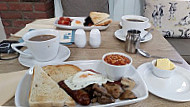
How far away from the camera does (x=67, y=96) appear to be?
0.64 meters

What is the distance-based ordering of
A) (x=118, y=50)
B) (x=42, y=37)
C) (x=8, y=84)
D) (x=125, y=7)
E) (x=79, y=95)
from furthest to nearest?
(x=125, y=7) < (x=118, y=50) < (x=42, y=37) < (x=8, y=84) < (x=79, y=95)

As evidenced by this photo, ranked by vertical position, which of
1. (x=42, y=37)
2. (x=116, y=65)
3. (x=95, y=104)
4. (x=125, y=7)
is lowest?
(x=95, y=104)

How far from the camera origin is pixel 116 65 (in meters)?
0.77

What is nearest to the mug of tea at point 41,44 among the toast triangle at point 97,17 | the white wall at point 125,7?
the toast triangle at point 97,17

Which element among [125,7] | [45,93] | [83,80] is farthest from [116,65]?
[125,7]

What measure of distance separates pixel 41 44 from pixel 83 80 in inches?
13.4

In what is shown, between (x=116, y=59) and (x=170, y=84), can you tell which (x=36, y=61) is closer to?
(x=116, y=59)

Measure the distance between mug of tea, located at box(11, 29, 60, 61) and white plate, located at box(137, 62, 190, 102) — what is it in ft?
1.64

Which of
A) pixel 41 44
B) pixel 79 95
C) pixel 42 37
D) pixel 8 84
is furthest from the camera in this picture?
pixel 42 37

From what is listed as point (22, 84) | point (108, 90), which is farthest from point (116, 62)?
point (22, 84)

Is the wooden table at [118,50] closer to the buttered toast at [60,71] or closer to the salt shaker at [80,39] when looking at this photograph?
the salt shaker at [80,39]

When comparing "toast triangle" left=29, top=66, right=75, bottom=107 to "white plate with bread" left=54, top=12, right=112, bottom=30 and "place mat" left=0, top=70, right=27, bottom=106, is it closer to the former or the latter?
"place mat" left=0, top=70, right=27, bottom=106

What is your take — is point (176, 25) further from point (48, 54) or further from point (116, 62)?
point (48, 54)

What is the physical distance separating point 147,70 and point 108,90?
12.4 inches
